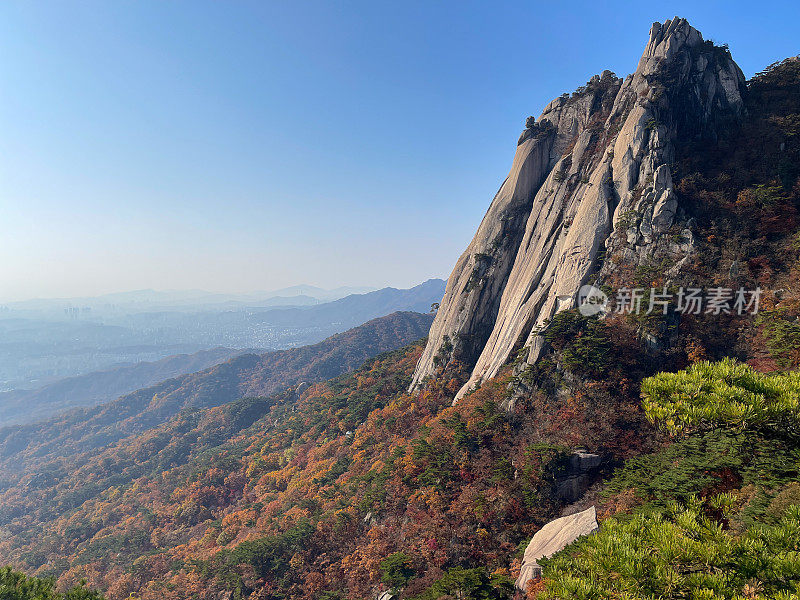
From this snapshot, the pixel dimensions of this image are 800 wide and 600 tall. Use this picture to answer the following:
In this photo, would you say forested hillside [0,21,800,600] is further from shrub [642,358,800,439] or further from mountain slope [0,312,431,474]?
mountain slope [0,312,431,474]

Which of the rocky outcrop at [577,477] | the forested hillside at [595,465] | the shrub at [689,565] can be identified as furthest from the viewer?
the rocky outcrop at [577,477]

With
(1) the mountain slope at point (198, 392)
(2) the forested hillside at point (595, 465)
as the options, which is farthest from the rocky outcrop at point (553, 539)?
(1) the mountain slope at point (198, 392)

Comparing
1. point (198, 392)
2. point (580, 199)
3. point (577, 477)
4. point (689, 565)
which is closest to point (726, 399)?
point (689, 565)

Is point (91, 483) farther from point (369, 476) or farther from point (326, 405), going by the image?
point (369, 476)

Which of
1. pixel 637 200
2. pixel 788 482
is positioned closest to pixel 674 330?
pixel 637 200

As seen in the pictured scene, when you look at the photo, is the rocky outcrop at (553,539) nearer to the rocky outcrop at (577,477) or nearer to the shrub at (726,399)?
the rocky outcrop at (577,477)

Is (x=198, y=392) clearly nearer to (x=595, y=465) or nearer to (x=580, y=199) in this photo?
(x=580, y=199)
